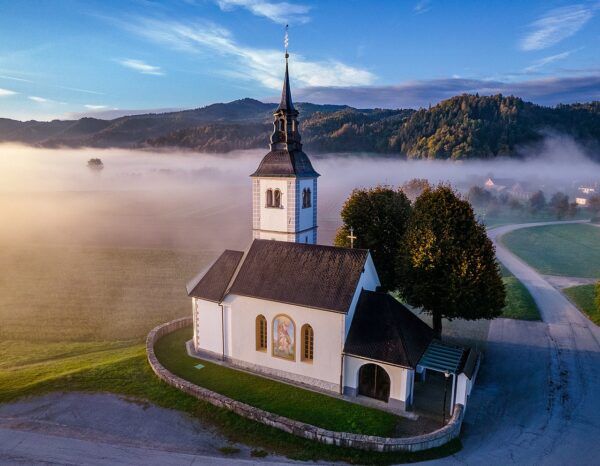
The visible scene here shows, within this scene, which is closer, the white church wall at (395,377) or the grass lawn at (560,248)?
the white church wall at (395,377)

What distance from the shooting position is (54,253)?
5750 centimetres

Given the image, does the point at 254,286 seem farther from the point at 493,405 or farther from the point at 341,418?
the point at 493,405

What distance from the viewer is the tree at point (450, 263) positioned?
24.0 m

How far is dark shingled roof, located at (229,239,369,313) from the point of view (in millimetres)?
21047

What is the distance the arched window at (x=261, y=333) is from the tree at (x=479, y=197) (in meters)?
90.1

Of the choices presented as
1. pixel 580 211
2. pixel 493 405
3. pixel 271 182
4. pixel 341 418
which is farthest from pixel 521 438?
pixel 580 211

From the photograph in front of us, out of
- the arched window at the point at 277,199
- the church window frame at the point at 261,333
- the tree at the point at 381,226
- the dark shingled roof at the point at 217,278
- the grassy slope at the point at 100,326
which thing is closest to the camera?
the grassy slope at the point at 100,326

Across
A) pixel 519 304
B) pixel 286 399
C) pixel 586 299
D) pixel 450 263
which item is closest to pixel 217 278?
pixel 286 399

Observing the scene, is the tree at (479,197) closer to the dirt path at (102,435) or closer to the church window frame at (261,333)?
the church window frame at (261,333)

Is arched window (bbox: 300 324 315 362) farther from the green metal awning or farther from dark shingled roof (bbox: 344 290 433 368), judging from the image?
the green metal awning

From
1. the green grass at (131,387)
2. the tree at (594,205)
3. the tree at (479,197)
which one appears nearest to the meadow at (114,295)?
the green grass at (131,387)

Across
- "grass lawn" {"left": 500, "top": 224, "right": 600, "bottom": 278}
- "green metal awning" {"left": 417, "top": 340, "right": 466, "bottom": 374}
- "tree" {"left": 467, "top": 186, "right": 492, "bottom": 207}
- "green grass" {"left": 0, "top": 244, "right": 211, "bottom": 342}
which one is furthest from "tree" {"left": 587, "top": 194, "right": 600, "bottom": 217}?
"green metal awning" {"left": 417, "top": 340, "right": 466, "bottom": 374}

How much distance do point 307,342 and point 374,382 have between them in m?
3.85

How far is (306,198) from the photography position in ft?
85.5
